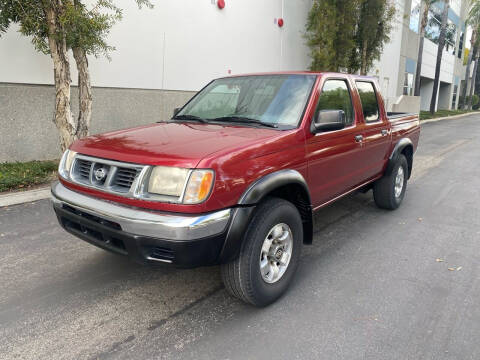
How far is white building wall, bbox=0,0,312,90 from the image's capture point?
743 centimetres

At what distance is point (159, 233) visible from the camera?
239cm

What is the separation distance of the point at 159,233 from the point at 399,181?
13.9ft

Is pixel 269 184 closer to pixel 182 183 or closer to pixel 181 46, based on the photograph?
pixel 182 183

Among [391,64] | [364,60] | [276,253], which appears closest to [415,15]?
[391,64]

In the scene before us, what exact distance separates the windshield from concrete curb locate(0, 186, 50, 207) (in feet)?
9.54

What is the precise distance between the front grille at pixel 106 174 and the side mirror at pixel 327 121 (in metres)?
1.58

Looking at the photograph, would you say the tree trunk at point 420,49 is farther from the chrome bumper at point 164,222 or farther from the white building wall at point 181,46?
the chrome bumper at point 164,222

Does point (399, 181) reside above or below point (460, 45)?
below

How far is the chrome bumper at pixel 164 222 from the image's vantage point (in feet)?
7.78

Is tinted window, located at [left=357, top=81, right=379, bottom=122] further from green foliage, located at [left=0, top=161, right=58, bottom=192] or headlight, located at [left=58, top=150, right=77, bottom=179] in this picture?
green foliage, located at [left=0, top=161, right=58, bottom=192]

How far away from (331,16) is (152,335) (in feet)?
47.6

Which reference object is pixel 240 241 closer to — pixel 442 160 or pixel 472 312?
pixel 472 312

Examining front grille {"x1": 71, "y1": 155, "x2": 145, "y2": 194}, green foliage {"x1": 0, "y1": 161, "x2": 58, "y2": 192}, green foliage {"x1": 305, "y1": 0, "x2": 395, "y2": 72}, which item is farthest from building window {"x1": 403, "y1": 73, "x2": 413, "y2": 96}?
front grille {"x1": 71, "y1": 155, "x2": 145, "y2": 194}

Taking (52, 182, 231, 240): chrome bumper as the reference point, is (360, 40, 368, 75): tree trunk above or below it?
above
